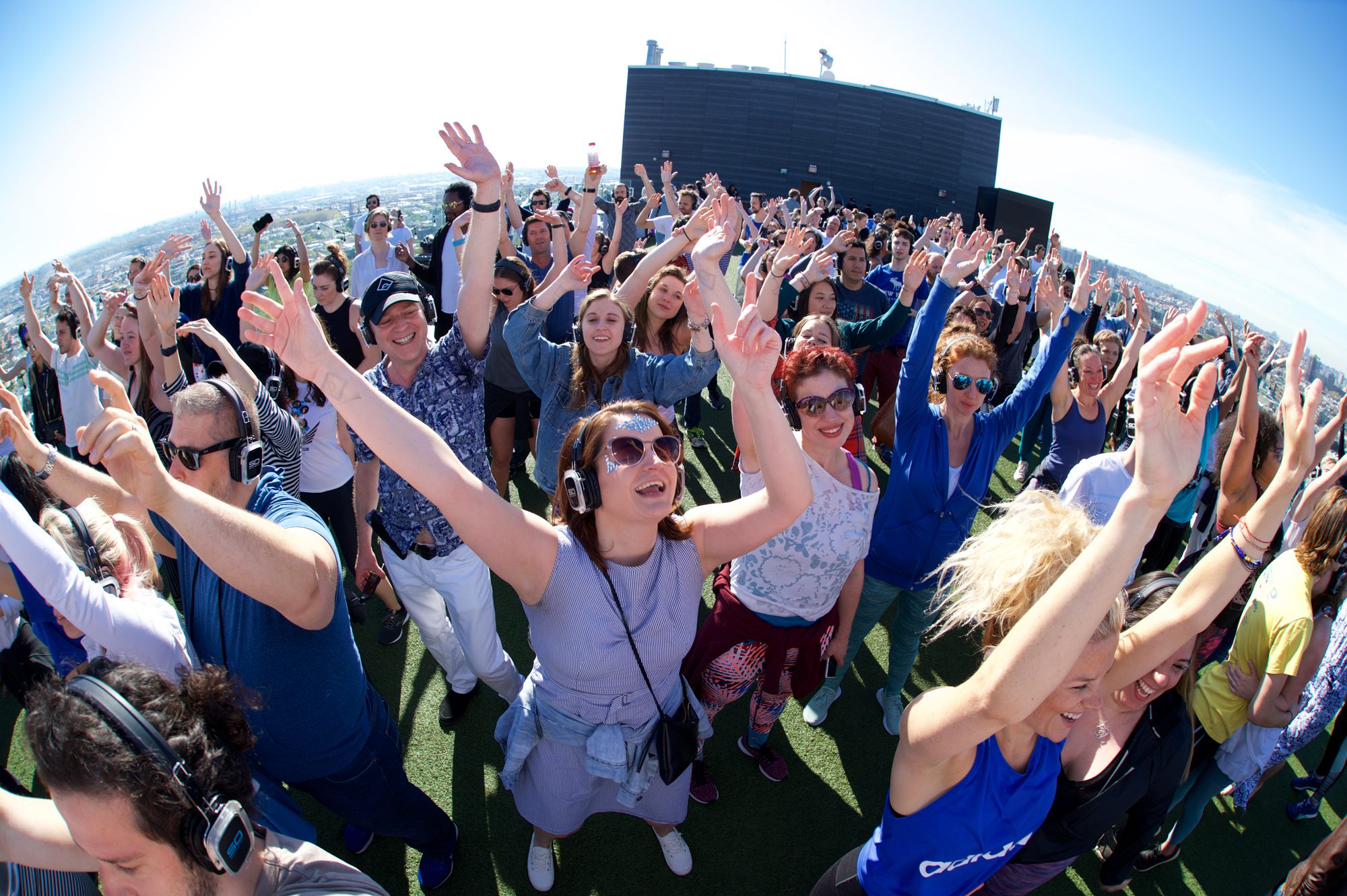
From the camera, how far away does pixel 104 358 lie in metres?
4.53

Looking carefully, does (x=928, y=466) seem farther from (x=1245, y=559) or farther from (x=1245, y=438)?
(x=1245, y=438)

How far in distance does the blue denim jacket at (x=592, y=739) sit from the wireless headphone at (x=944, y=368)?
1956 millimetres

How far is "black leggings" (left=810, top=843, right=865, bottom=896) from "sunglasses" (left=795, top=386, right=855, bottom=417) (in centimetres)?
152

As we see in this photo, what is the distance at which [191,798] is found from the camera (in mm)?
1133

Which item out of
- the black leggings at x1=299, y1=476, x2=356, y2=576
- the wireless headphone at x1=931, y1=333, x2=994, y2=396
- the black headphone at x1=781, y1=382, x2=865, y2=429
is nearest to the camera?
the black headphone at x1=781, y1=382, x2=865, y2=429

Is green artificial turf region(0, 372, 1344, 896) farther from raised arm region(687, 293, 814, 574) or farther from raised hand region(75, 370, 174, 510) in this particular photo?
raised hand region(75, 370, 174, 510)

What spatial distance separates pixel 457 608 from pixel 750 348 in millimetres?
1939

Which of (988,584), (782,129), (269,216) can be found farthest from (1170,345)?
(782,129)

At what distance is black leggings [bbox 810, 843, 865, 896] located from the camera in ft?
6.01

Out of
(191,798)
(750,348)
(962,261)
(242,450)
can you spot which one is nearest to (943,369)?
(962,261)

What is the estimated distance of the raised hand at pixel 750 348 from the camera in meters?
1.79

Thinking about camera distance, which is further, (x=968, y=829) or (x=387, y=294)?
(x=387, y=294)

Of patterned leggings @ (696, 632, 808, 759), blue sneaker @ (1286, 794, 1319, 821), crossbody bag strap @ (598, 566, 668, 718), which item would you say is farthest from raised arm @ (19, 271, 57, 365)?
blue sneaker @ (1286, 794, 1319, 821)

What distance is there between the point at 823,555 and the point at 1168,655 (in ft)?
3.81
